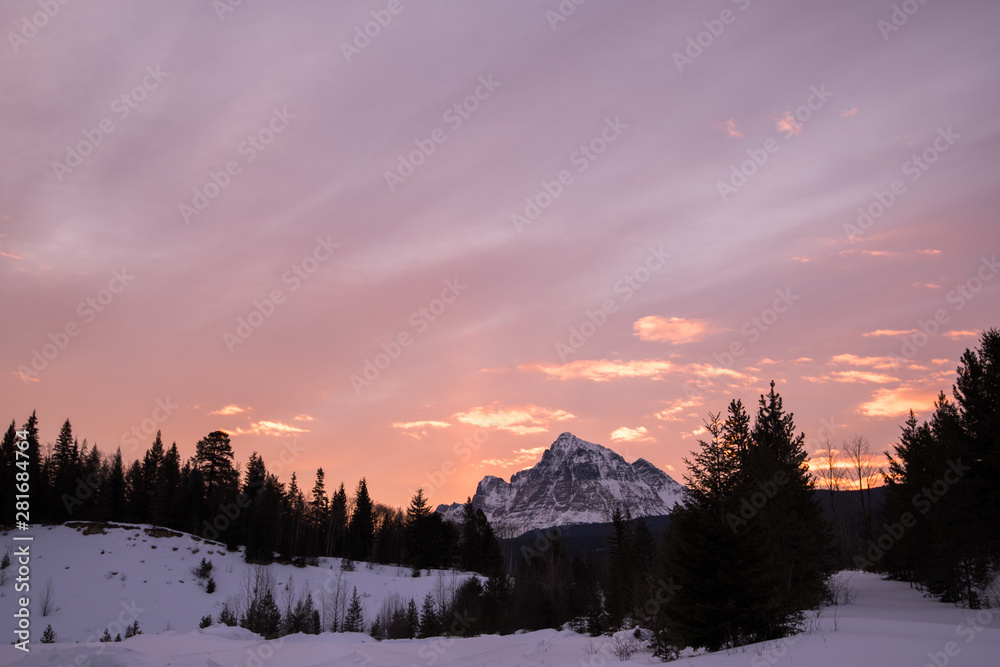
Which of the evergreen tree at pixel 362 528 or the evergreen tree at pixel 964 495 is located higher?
the evergreen tree at pixel 964 495

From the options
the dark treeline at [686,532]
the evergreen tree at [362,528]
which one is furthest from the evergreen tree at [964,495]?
the evergreen tree at [362,528]

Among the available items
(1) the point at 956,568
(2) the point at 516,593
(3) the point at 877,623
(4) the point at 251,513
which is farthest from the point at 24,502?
(1) the point at 956,568

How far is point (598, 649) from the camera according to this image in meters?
23.2

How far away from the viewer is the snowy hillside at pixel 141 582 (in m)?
42.2

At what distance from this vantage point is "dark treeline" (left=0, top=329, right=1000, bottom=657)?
16.7m

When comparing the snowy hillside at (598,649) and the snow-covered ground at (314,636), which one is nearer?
the snowy hillside at (598,649)

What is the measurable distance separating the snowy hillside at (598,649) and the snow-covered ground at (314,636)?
41mm

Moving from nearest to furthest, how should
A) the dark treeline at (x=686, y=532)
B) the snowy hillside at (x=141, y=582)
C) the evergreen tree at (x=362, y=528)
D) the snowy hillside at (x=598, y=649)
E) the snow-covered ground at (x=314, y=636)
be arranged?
the snowy hillside at (x=598, y=649), the snow-covered ground at (x=314, y=636), the dark treeline at (x=686, y=532), the snowy hillside at (x=141, y=582), the evergreen tree at (x=362, y=528)

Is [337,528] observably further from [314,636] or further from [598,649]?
[598,649]

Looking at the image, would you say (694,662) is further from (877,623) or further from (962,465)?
(962,465)

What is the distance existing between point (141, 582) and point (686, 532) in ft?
166

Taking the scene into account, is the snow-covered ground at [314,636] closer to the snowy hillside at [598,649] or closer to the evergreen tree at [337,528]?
the snowy hillside at [598,649]

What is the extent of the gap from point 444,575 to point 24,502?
42778 mm

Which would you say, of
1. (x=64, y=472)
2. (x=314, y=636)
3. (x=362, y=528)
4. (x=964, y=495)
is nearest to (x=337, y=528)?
(x=362, y=528)
